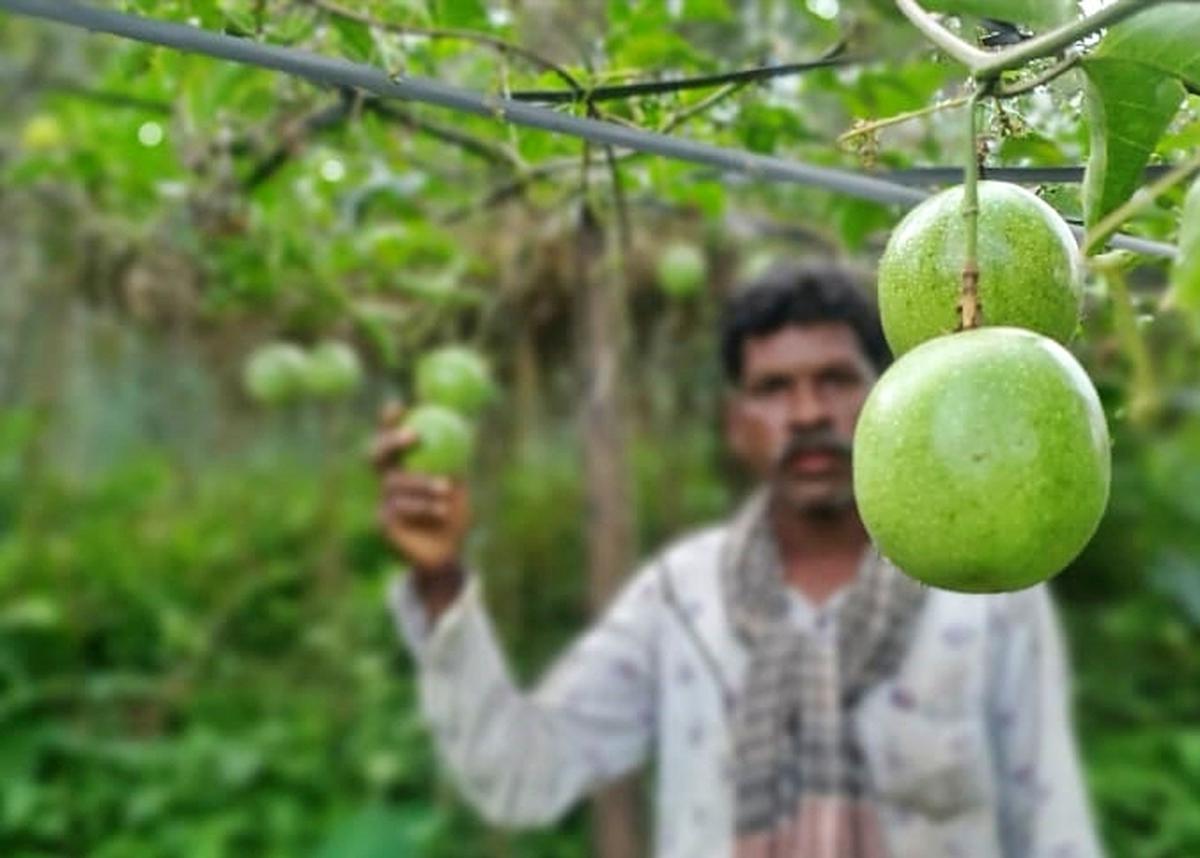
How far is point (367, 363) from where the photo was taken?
12.5ft

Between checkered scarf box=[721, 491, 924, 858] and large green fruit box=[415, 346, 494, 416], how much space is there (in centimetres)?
50

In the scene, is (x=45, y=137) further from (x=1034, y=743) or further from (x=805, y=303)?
(x=1034, y=743)

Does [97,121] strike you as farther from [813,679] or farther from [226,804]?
[226,804]

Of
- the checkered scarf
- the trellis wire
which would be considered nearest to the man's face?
the checkered scarf

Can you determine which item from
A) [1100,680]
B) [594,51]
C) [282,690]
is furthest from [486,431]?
[594,51]

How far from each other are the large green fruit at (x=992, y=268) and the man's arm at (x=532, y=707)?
1.35 metres

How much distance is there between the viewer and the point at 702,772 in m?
1.99

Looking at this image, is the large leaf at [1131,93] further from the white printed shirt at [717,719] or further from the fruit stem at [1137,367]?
the white printed shirt at [717,719]

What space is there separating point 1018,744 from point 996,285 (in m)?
1.42

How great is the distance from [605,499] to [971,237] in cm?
248

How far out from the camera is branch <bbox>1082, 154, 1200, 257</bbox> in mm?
431

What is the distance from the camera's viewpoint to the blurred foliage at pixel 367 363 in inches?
42.1

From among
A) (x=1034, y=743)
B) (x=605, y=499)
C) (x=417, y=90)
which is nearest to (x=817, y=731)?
(x=1034, y=743)

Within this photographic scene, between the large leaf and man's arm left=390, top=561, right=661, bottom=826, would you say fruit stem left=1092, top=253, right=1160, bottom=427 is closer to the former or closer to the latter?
the large leaf
